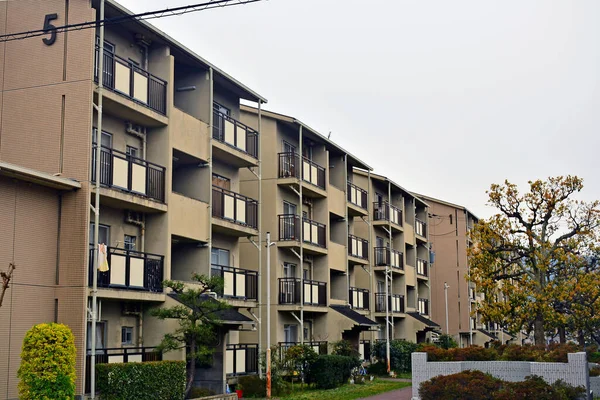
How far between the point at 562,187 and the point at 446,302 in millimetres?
31280

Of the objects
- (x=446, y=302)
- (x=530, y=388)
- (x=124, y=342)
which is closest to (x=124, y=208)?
(x=124, y=342)

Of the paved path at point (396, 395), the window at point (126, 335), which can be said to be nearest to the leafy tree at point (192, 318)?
the window at point (126, 335)

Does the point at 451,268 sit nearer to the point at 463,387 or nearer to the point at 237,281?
the point at 237,281

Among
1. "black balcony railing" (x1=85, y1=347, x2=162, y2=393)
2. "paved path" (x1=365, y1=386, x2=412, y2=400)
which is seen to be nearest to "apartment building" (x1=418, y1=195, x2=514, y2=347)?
"paved path" (x1=365, y1=386, x2=412, y2=400)

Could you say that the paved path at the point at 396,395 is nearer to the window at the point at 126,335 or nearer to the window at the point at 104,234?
the window at the point at 126,335

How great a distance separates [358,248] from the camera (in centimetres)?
4612

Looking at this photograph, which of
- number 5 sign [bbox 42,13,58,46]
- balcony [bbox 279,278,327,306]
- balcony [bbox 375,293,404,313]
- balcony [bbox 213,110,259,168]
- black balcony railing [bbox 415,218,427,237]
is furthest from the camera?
black balcony railing [bbox 415,218,427,237]

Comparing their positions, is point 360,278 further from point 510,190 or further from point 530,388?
point 530,388

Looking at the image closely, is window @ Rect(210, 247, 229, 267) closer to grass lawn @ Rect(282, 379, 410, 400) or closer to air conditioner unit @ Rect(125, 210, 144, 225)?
air conditioner unit @ Rect(125, 210, 144, 225)

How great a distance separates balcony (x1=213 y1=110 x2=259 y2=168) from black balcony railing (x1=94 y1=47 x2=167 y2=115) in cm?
391

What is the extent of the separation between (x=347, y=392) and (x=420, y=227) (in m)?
29.7

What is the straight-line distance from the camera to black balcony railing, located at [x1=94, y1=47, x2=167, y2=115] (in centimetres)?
2338

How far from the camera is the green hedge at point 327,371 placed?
3350 centimetres

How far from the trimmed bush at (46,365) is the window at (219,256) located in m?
11.7
